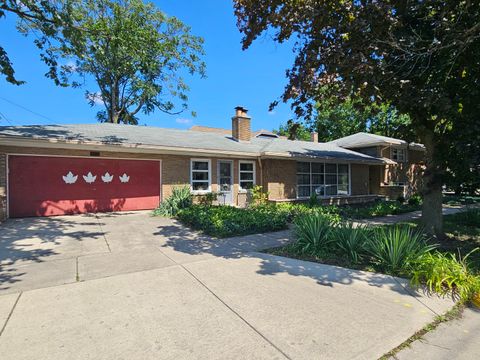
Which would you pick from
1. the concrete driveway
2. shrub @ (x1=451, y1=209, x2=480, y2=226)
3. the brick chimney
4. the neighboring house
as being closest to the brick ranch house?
the brick chimney

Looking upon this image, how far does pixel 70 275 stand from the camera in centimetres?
479

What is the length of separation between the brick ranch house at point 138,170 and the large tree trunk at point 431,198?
5034 millimetres

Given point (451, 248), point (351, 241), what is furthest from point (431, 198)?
point (351, 241)

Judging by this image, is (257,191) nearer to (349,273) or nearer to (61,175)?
(61,175)

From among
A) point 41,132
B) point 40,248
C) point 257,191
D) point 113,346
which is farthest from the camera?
point 257,191

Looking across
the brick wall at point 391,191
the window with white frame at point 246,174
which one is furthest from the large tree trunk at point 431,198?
the brick wall at point 391,191

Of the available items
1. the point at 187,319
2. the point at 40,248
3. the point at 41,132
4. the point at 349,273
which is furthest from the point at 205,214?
the point at 41,132

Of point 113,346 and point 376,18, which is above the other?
point 376,18

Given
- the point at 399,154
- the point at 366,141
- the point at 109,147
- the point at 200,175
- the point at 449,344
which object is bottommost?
the point at 449,344

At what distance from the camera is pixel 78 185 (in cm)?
1136

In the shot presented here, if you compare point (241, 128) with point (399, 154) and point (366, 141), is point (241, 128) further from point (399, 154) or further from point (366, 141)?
point (399, 154)

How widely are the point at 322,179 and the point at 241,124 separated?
5718 mm

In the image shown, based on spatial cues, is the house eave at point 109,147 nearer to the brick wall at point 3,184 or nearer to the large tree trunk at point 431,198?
the brick wall at point 3,184

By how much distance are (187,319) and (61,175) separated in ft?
32.9
